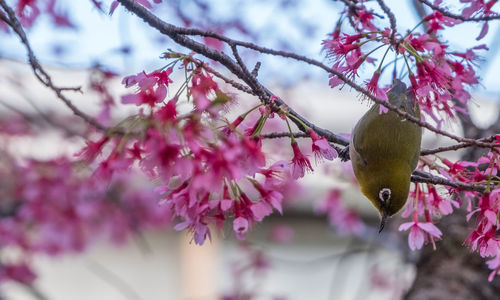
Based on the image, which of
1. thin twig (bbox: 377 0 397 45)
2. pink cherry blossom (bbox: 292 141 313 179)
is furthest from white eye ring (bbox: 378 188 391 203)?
thin twig (bbox: 377 0 397 45)

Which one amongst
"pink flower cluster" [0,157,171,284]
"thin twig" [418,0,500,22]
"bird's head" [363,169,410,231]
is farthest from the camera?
"pink flower cluster" [0,157,171,284]

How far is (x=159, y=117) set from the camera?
124cm

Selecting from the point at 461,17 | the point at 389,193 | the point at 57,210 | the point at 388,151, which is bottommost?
the point at 389,193

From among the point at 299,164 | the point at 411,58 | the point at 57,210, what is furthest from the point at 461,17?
the point at 57,210

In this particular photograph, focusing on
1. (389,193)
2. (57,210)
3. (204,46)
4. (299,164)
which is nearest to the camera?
(204,46)

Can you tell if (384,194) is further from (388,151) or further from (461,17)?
(461,17)

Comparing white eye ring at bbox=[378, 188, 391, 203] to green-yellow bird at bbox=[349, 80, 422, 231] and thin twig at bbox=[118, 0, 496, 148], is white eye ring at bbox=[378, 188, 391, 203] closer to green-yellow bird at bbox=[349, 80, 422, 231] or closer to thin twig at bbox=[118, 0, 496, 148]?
green-yellow bird at bbox=[349, 80, 422, 231]

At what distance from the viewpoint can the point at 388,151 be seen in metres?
1.73

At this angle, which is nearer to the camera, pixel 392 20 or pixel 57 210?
pixel 392 20

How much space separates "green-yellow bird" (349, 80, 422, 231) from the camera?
1.71 metres

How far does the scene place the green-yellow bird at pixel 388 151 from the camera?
67.2 inches

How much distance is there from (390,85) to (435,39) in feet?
0.74

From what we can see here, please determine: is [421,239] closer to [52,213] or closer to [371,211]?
[52,213]

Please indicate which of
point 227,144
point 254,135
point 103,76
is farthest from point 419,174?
point 103,76
